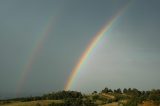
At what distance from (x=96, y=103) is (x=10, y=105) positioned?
45979mm

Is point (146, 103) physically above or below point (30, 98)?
below

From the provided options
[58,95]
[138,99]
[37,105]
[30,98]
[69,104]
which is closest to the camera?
[138,99]

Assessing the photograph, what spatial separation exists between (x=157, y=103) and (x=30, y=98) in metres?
87.7

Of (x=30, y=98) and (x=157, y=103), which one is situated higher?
(x=30, y=98)

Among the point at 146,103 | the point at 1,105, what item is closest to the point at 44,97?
the point at 1,105

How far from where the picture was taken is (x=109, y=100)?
565ft

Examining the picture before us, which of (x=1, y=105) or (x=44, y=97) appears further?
(x=44, y=97)

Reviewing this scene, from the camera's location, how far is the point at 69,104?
167 m

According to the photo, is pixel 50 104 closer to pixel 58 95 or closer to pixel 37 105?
pixel 37 105

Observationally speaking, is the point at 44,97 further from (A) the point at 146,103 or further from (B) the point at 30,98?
(A) the point at 146,103

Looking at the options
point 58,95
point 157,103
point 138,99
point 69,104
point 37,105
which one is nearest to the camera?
point 157,103

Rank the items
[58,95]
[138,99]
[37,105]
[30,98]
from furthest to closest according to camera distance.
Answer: [58,95] < [30,98] < [37,105] < [138,99]

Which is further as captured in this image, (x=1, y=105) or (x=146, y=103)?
(x=1, y=105)

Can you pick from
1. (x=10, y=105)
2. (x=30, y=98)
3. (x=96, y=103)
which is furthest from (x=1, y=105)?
(x=96, y=103)
